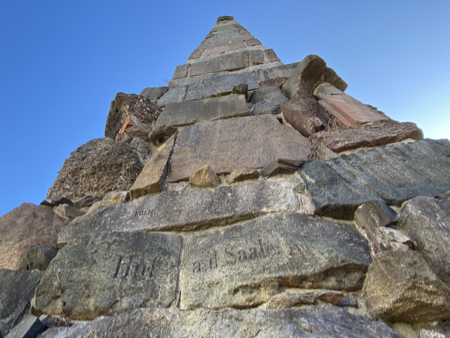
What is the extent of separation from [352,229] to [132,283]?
3.43 ft

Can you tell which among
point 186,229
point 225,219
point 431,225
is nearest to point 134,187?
point 186,229

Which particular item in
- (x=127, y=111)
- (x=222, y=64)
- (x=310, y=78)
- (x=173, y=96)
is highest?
(x=222, y=64)

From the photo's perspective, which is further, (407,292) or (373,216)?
(373,216)

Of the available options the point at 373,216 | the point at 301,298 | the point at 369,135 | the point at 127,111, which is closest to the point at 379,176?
the point at 373,216

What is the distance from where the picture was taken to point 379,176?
177 cm

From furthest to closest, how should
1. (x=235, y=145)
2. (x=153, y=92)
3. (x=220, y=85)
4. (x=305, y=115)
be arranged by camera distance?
(x=153, y=92) → (x=220, y=85) → (x=305, y=115) → (x=235, y=145)

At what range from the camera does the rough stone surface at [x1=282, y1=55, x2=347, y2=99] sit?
10.0 ft

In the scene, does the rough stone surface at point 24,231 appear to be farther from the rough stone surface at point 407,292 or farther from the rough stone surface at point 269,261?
the rough stone surface at point 407,292

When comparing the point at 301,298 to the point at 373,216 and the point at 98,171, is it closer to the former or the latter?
the point at 373,216

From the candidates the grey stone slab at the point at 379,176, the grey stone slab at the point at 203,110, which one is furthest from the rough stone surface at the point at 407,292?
the grey stone slab at the point at 203,110

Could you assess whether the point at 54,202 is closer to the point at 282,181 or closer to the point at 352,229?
the point at 282,181

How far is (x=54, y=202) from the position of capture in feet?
7.25

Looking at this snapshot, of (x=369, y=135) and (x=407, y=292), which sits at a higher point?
(x=369, y=135)

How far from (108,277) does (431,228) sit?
1.37 m
